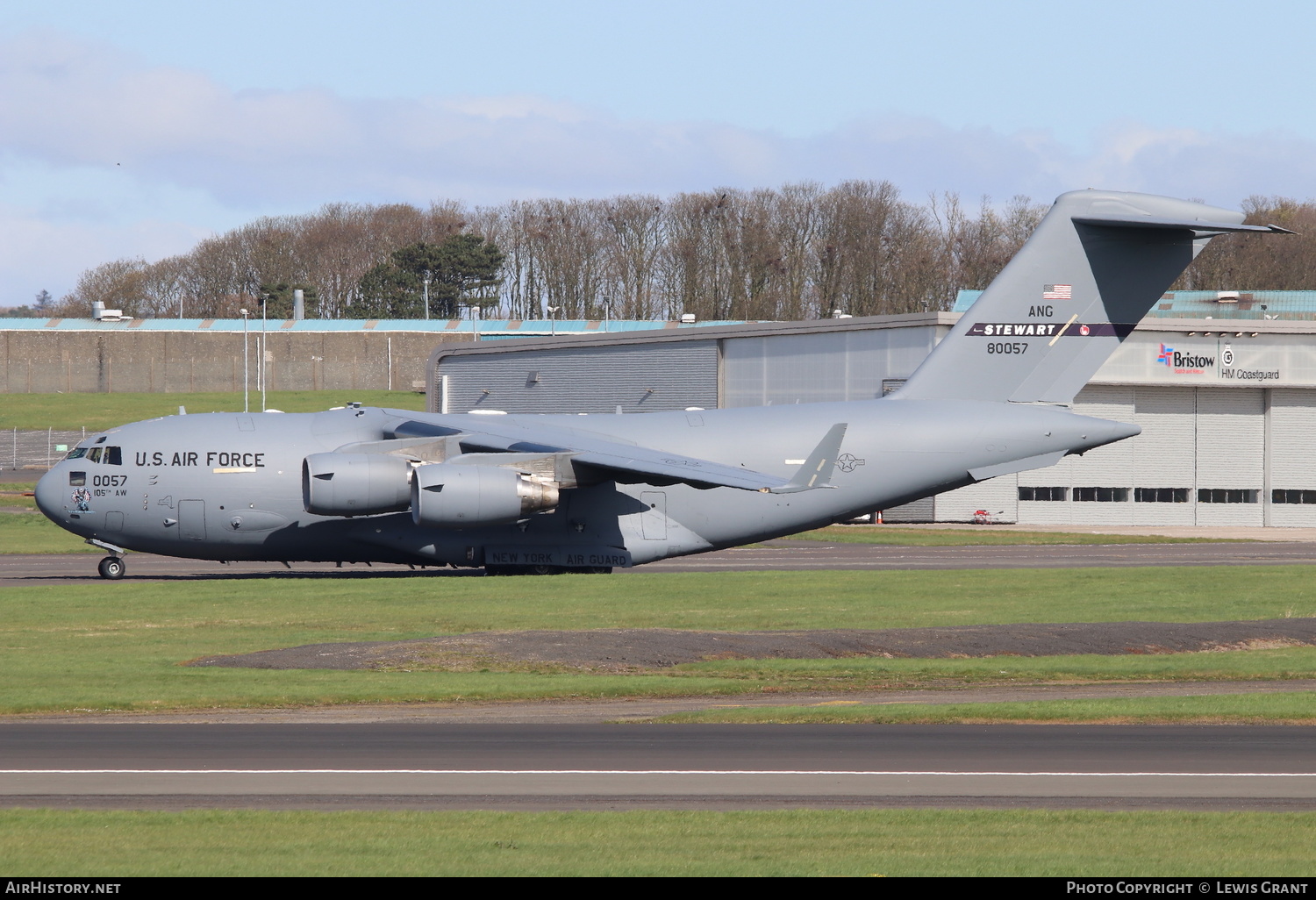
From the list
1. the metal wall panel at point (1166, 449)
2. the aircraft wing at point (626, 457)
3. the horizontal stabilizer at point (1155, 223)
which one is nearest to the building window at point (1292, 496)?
the metal wall panel at point (1166, 449)

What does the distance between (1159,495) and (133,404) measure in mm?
81639

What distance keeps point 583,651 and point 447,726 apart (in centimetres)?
505

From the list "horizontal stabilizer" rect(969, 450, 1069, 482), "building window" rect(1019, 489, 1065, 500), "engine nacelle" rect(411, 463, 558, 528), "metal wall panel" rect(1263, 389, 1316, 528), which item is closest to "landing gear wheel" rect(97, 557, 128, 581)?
"engine nacelle" rect(411, 463, 558, 528)

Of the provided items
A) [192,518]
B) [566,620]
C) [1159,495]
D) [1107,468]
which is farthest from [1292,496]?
[192,518]

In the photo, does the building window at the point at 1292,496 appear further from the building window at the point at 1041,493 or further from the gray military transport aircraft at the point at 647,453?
the gray military transport aircraft at the point at 647,453

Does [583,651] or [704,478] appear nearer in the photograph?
[583,651]

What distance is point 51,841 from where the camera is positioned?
31.0 ft

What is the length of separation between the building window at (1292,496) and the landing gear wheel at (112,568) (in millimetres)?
43254

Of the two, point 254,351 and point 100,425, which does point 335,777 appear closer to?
point 100,425

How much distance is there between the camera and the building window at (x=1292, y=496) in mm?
55594

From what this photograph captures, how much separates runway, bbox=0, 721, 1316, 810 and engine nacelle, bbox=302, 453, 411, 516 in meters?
12.6

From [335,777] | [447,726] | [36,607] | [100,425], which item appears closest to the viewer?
[335,777]

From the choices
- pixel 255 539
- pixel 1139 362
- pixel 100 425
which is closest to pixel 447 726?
pixel 255 539

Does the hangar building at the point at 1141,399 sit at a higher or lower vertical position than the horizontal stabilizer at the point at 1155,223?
lower
